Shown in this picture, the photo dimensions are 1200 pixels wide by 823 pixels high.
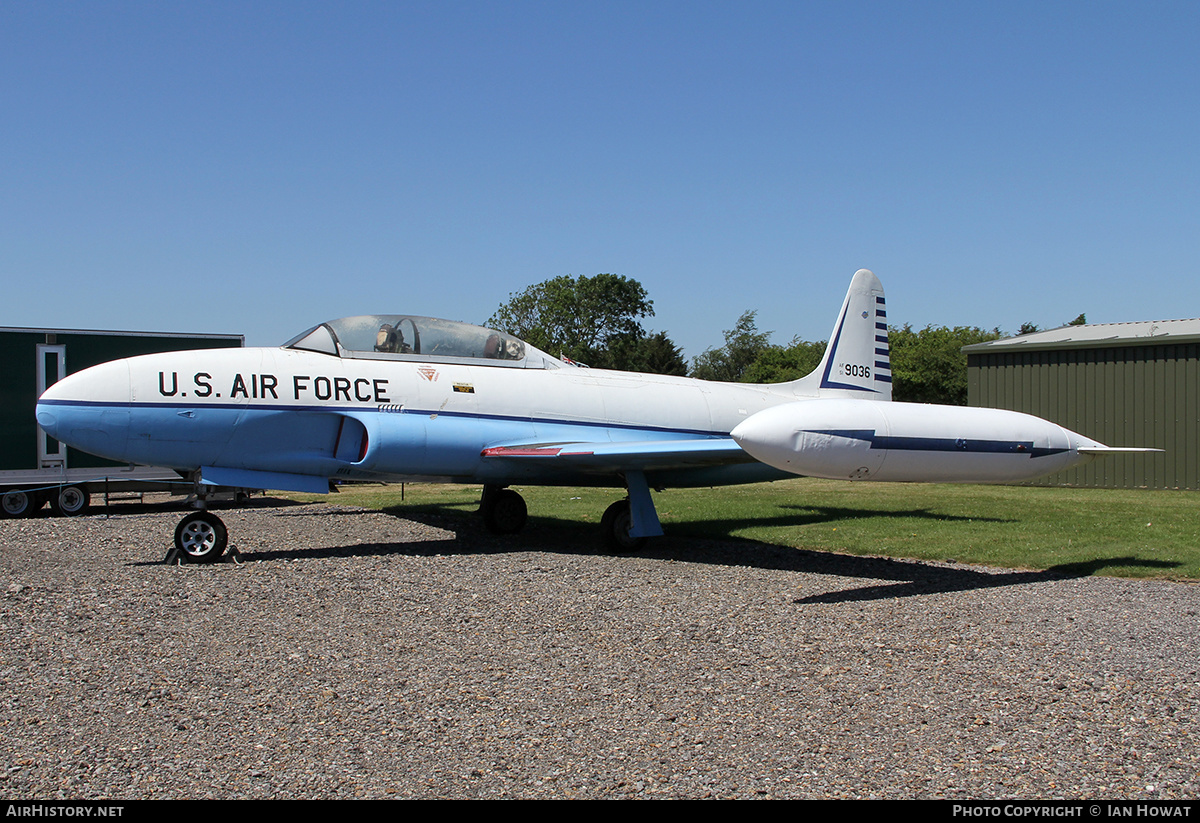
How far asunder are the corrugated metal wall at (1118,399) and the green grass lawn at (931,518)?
1.13 metres

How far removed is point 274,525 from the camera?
42.9 feet

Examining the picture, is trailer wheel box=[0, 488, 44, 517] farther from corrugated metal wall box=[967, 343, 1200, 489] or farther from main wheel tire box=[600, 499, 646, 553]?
corrugated metal wall box=[967, 343, 1200, 489]

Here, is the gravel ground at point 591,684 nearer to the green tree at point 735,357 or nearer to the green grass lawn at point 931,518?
the green grass lawn at point 931,518

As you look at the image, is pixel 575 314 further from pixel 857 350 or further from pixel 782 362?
pixel 857 350

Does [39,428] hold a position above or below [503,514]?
above

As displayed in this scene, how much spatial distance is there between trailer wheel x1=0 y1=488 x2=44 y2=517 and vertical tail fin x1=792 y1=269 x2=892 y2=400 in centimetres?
1327

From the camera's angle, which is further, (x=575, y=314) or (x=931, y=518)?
(x=575, y=314)

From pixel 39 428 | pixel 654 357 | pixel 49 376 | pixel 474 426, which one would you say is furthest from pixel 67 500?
pixel 654 357

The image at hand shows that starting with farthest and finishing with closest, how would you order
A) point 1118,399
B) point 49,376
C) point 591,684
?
point 1118,399 → point 49,376 → point 591,684

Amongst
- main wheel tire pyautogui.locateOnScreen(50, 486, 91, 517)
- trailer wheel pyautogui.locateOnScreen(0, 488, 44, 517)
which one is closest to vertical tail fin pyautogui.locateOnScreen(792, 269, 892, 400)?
main wheel tire pyautogui.locateOnScreen(50, 486, 91, 517)

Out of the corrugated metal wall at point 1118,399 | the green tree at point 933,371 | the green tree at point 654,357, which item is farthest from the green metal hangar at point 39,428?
the green tree at point 933,371

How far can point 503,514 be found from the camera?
12594mm

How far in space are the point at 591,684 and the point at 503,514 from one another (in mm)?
7706

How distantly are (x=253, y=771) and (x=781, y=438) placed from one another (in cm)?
504
